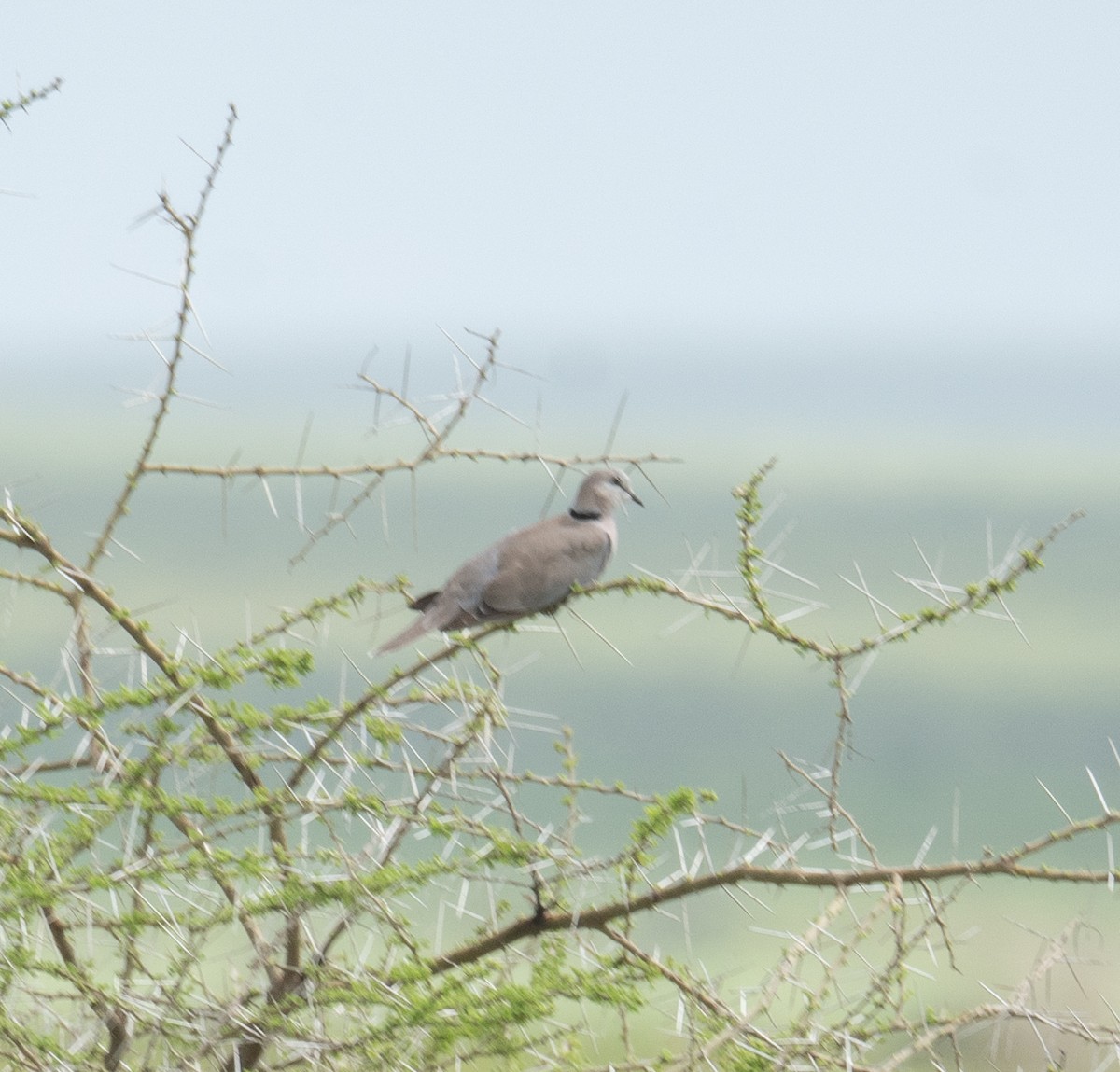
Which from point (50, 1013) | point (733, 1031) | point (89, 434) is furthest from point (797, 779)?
point (89, 434)

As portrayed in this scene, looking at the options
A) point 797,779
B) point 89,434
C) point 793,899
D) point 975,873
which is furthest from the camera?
point 89,434

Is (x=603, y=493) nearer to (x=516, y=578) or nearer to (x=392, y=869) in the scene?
(x=516, y=578)

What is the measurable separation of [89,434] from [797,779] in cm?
4377

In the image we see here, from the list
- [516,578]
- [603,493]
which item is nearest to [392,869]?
[516,578]

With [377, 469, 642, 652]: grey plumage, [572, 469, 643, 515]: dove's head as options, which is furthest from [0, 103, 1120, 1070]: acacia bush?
[572, 469, 643, 515]: dove's head

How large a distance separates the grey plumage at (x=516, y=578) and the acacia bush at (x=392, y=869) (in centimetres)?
70

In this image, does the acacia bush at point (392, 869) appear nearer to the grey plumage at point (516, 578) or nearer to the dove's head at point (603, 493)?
the grey plumage at point (516, 578)

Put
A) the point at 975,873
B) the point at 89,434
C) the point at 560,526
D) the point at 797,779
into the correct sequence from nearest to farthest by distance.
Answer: the point at 975,873 → the point at 797,779 → the point at 560,526 → the point at 89,434

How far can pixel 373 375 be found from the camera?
8.74 ft

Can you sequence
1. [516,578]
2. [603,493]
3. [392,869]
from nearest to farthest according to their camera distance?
[392,869], [516,578], [603,493]

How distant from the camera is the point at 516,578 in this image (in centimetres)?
331

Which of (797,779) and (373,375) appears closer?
(797,779)

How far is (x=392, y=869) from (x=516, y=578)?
1277 mm

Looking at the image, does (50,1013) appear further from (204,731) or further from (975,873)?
(975,873)
